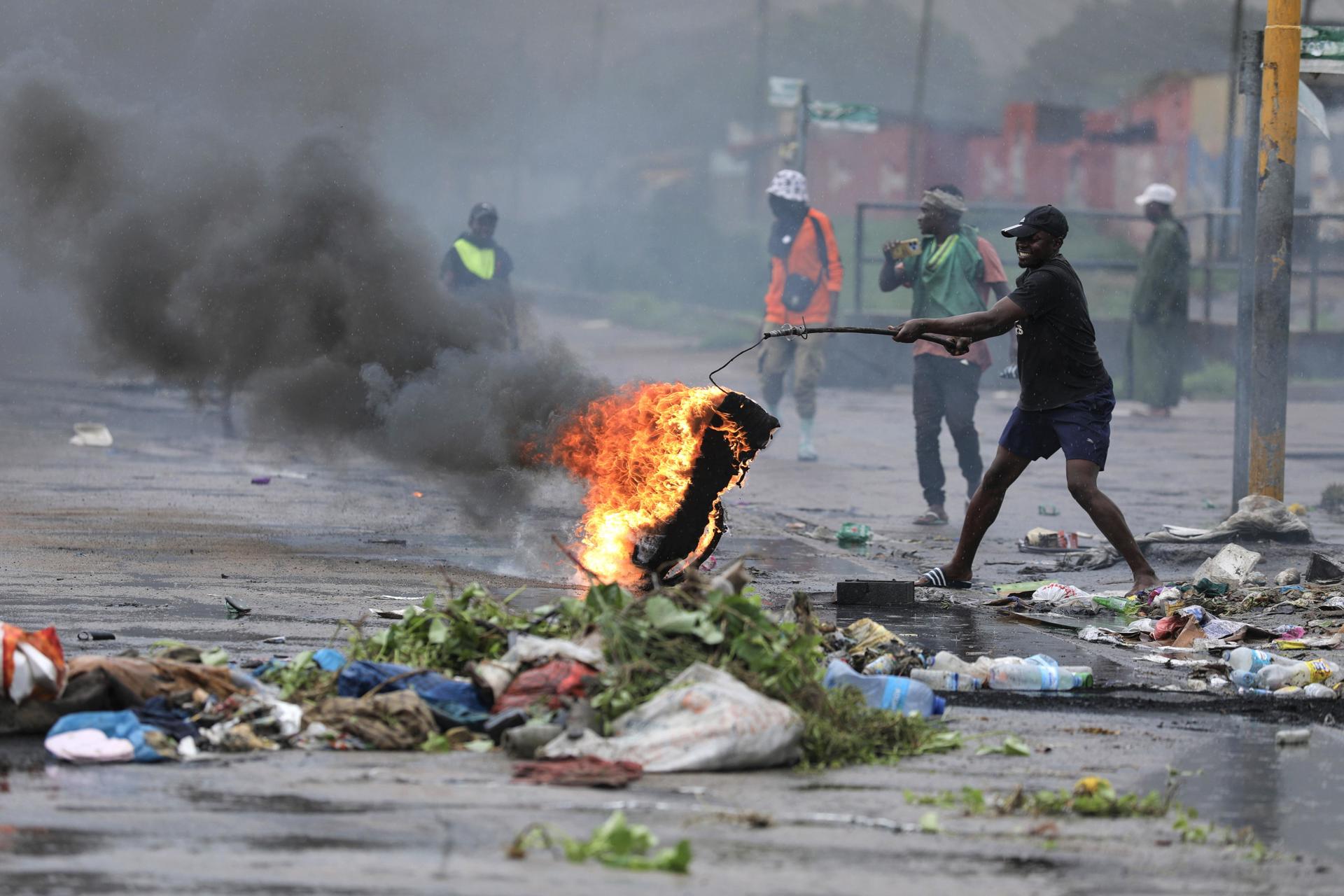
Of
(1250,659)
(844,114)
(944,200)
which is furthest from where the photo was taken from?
(844,114)

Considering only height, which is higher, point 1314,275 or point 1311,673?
point 1314,275

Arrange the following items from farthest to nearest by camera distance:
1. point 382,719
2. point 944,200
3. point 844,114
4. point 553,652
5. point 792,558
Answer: point 844,114 → point 944,200 → point 792,558 → point 553,652 → point 382,719

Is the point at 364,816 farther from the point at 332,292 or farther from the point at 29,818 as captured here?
the point at 332,292

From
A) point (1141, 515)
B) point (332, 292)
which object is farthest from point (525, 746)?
point (1141, 515)

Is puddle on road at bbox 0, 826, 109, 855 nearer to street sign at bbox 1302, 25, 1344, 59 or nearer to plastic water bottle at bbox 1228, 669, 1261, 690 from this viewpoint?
plastic water bottle at bbox 1228, 669, 1261, 690

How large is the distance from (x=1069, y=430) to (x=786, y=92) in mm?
12134

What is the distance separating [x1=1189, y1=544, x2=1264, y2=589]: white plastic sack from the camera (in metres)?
8.55

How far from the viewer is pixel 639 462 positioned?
291 inches

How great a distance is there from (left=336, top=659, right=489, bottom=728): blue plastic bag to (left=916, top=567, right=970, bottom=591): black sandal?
3761mm

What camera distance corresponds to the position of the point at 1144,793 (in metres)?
4.73

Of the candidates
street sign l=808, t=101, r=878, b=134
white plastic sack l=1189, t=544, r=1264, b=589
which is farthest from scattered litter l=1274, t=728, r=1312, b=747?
street sign l=808, t=101, r=878, b=134

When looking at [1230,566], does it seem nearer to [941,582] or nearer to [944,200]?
[941,582]

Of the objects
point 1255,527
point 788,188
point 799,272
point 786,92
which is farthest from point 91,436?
point 1255,527

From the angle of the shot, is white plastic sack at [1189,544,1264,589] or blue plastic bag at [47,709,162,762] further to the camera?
white plastic sack at [1189,544,1264,589]
